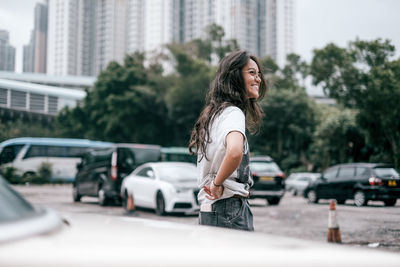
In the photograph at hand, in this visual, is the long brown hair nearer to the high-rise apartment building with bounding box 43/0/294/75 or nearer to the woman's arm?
the woman's arm

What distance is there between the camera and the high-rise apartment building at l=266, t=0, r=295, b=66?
134500 millimetres

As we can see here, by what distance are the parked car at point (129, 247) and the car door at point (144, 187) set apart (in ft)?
37.0

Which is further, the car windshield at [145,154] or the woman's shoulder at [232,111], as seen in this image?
the car windshield at [145,154]

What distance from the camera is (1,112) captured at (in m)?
4.95

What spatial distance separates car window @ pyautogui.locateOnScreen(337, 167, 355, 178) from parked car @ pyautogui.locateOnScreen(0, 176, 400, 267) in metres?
15.6

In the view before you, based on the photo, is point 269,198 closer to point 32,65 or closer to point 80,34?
point 32,65

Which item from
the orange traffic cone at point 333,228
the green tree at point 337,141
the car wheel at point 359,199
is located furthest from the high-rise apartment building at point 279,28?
the orange traffic cone at point 333,228

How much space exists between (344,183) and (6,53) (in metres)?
14.2

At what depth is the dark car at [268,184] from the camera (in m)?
17.2

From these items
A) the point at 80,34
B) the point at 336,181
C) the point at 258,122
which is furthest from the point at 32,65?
the point at 80,34

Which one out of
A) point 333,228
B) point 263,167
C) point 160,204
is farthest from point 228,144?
point 263,167

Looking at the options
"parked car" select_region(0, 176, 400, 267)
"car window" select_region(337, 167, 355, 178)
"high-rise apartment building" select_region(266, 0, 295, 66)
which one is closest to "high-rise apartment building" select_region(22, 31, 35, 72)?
"parked car" select_region(0, 176, 400, 267)

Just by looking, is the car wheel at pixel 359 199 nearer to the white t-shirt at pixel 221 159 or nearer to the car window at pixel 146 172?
the car window at pixel 146 172

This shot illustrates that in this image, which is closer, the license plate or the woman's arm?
the woman's arm
